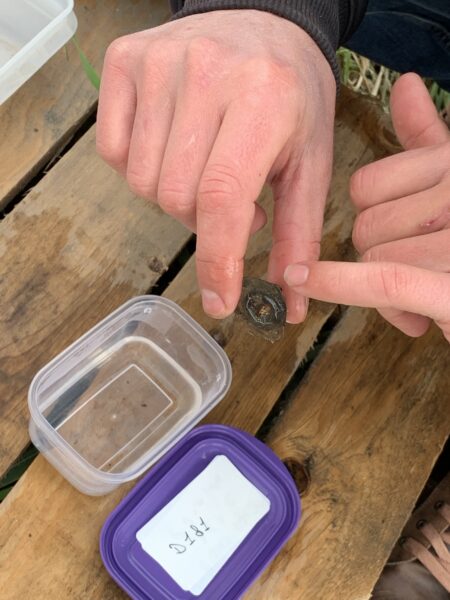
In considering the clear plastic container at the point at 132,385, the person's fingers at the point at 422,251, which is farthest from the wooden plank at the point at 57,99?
the person's fingers at the point at 422,251

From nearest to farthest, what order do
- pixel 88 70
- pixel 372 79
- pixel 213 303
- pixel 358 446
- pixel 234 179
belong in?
1. pixel 234 179
2. pixel 213 303
3. pixel 358 446
4. pixel 88 70
5. pixel 372 79

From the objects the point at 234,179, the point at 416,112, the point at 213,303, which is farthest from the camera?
the point at 416,112

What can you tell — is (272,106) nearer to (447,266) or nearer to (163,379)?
(447,266)

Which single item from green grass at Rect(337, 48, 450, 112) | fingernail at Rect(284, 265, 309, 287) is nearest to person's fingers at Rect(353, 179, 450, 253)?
fingernail at Rect(284, 265, 309, 287)

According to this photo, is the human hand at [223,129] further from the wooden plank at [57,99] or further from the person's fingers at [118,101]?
the wooden plank at [57,99]

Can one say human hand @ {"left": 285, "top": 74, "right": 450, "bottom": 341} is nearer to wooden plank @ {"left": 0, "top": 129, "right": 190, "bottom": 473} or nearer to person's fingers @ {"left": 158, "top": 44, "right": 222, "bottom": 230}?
person's fingers @ {"left": 158, "top": 44, "right": 222, "bottom": 230}

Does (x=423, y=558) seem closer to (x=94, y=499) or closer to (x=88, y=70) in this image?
(x=94, y=499)

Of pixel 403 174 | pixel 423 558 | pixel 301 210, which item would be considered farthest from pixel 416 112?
pixel 423 558
